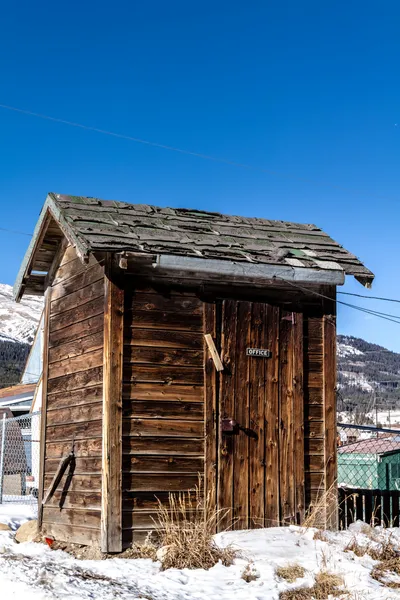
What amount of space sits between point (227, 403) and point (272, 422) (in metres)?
0.68

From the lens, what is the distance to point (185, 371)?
980 centimetres

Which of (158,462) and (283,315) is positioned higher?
(283,315)

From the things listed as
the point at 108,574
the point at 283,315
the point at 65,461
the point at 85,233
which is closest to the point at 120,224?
the point at 85,233

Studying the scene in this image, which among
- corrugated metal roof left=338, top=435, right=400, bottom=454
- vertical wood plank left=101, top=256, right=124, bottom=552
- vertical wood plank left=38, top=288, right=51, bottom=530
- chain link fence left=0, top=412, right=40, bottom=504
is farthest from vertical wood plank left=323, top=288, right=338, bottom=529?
corrugated metal roof left=338, top=435, right=400, bottom=454

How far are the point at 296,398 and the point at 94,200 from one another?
3822 mm

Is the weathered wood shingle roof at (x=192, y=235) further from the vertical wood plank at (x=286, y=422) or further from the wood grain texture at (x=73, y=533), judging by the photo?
the wood grain texture at (x=73, y=533)

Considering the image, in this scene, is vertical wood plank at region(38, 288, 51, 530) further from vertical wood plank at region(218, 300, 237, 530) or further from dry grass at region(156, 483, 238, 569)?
vertical wood plank at region(218, 300, 237, 530)

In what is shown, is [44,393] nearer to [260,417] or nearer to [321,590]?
[260,417]

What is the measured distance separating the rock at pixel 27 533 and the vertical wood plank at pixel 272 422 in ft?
10.7

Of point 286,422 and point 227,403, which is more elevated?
point 227,403

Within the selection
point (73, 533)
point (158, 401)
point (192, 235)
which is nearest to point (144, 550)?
point (73, 533)

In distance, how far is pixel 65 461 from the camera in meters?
10.3

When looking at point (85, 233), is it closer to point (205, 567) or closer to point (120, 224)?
point (120, 224)

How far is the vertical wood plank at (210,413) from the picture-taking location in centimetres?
963
